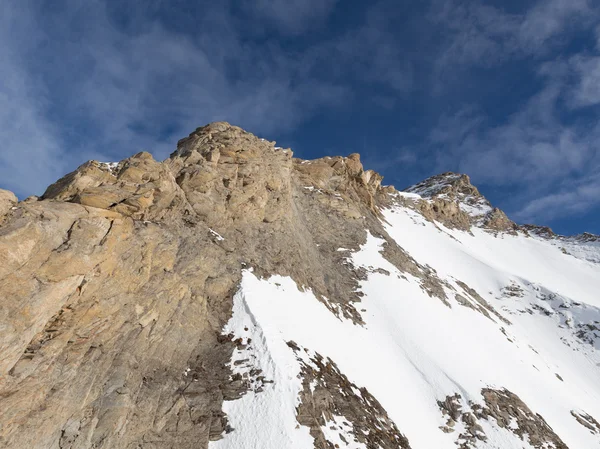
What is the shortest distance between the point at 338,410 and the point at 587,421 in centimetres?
2321

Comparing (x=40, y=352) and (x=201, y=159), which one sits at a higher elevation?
(x=201, y=159)

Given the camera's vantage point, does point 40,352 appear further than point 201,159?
No

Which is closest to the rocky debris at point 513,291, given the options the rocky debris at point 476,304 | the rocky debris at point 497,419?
the rocky debris at point 476,304

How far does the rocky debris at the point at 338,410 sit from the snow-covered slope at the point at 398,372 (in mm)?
56

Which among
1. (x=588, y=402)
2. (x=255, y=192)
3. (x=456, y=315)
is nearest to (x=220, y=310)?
(x=255, y=192)

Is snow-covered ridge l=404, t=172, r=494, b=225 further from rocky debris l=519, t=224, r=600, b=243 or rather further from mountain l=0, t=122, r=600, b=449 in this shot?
mountain l=0, t=122, r=600, b=449

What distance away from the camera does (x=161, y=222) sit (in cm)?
1822

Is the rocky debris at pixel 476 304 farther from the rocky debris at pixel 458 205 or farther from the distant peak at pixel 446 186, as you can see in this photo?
the distant peak at pixel 446 186

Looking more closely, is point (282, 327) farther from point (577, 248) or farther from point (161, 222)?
point (577, 248)

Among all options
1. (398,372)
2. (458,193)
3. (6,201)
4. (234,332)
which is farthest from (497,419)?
(458,193)

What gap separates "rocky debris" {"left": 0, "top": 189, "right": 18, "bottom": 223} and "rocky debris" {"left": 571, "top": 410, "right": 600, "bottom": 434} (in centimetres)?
3539

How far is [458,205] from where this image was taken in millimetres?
95625

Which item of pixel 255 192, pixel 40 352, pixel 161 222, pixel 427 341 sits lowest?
pixel 40 352

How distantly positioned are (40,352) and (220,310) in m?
7.45
